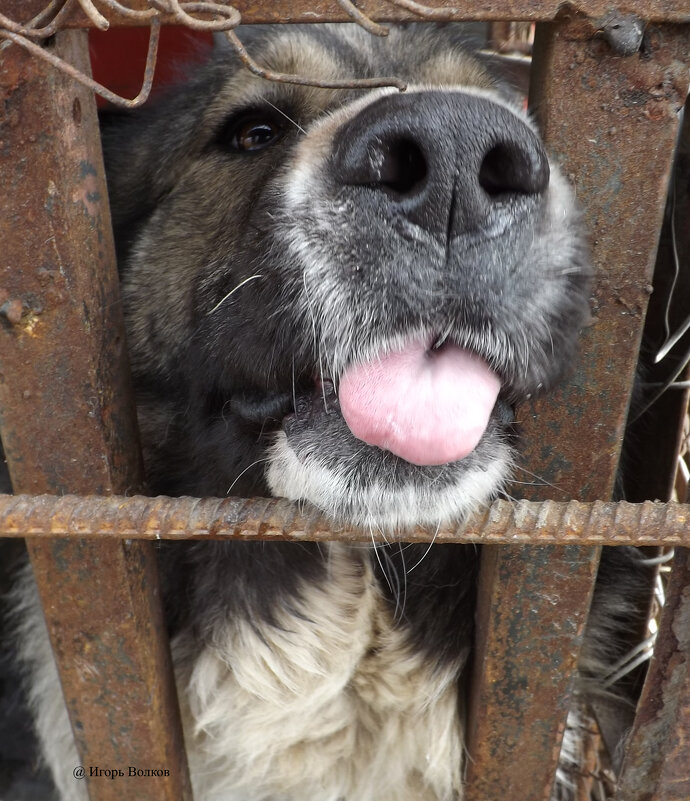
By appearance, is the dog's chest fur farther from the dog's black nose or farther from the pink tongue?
the dog's black nose

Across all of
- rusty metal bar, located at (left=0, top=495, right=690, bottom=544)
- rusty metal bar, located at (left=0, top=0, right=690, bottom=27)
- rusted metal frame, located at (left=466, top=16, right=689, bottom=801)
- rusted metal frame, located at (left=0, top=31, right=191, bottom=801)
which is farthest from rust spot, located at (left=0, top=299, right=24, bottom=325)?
rusted metal frame, located at (left=466, top=16, right=689, bottom=801)

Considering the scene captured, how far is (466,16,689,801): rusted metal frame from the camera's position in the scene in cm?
100

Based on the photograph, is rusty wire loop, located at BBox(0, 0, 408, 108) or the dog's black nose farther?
the dog's black nose

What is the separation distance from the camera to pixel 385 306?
1062 millimetres

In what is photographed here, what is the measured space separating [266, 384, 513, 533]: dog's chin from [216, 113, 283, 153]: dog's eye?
681 mm

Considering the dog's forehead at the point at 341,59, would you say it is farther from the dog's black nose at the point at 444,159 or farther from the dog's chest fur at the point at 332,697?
the dog's chest fur at the point at 332,697

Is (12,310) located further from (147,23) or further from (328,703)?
(328,703)

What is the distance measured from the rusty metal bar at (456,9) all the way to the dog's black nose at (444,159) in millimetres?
108

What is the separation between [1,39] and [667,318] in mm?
1188

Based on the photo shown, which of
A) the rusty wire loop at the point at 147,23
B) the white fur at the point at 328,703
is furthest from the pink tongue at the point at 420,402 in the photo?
the white fur at the point at 328,703

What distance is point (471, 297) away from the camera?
1.05 meters

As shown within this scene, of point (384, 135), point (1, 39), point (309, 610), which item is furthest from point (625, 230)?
point (309, 610)

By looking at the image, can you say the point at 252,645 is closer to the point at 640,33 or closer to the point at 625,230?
the point at 625,230

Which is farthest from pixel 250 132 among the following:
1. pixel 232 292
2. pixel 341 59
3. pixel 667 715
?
pixel 667 715
